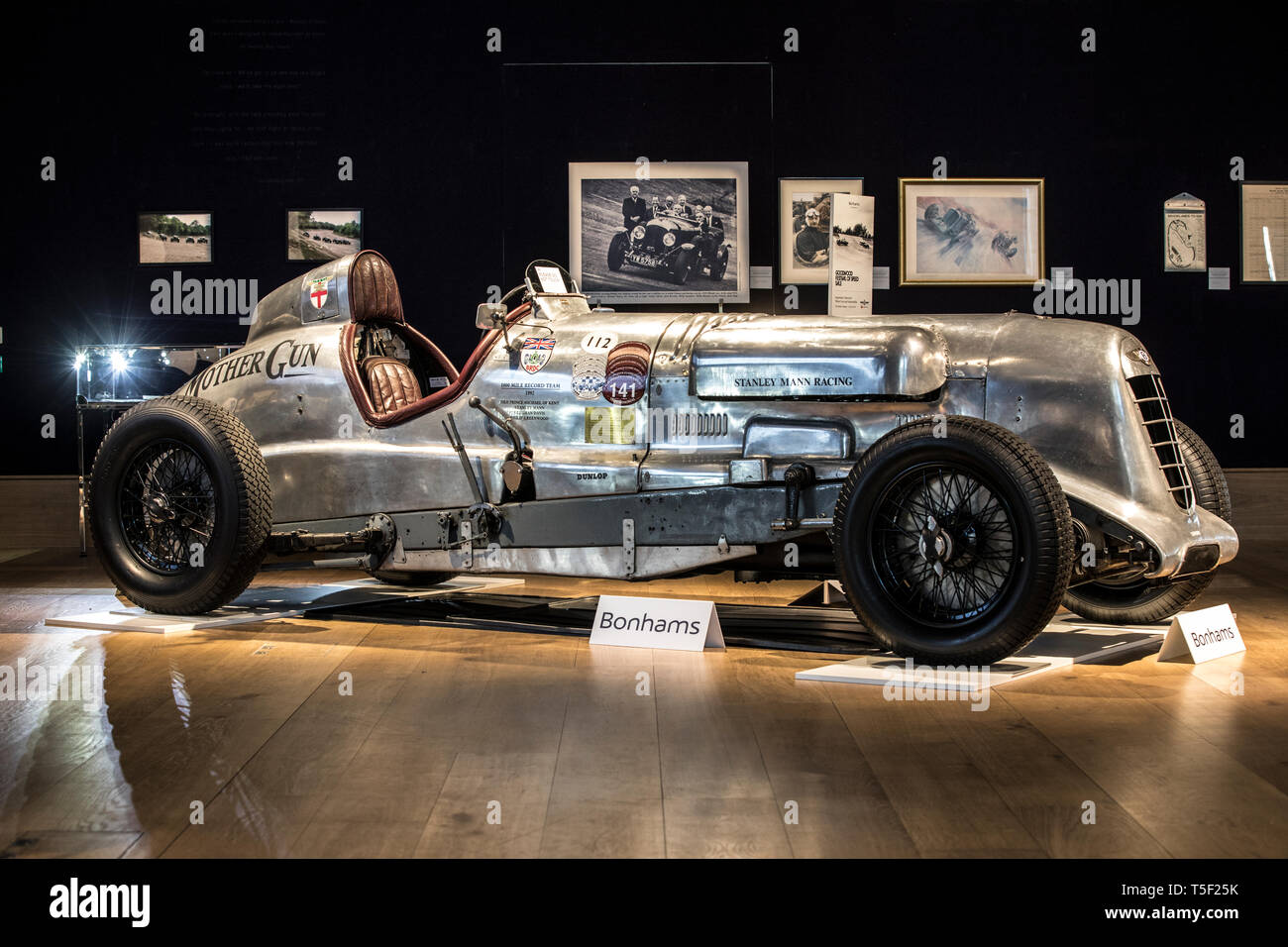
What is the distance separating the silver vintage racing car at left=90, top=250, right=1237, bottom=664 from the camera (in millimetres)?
4535

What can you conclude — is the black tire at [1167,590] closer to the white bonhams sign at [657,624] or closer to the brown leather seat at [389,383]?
the white bonhams sign at [657,624]

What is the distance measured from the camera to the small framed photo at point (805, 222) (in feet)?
30.2

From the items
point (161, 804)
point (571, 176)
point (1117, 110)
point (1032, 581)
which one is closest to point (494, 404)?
point (1032, 581)

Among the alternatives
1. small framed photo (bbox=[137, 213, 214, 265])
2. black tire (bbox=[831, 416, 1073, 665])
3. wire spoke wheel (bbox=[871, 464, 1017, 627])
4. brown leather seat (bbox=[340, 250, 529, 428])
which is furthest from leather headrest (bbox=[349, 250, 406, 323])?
small framed photo (bbox=[137, 213, 214, 265])

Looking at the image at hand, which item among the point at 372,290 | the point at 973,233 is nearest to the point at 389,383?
the point at 372,290

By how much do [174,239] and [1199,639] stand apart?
730cm

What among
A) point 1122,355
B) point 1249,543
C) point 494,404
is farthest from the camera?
point 1249,543

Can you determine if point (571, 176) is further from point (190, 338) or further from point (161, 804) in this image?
point (161, 804)

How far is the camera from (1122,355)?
4.80 metres

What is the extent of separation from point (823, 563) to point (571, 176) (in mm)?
4839

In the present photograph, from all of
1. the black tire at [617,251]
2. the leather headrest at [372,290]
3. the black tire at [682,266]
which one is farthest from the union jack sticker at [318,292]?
the black tire at [682,266]

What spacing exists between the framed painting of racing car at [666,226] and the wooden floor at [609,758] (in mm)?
4373

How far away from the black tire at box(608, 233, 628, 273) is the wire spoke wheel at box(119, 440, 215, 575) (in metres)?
3.97

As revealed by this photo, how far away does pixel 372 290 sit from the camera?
6.30m
